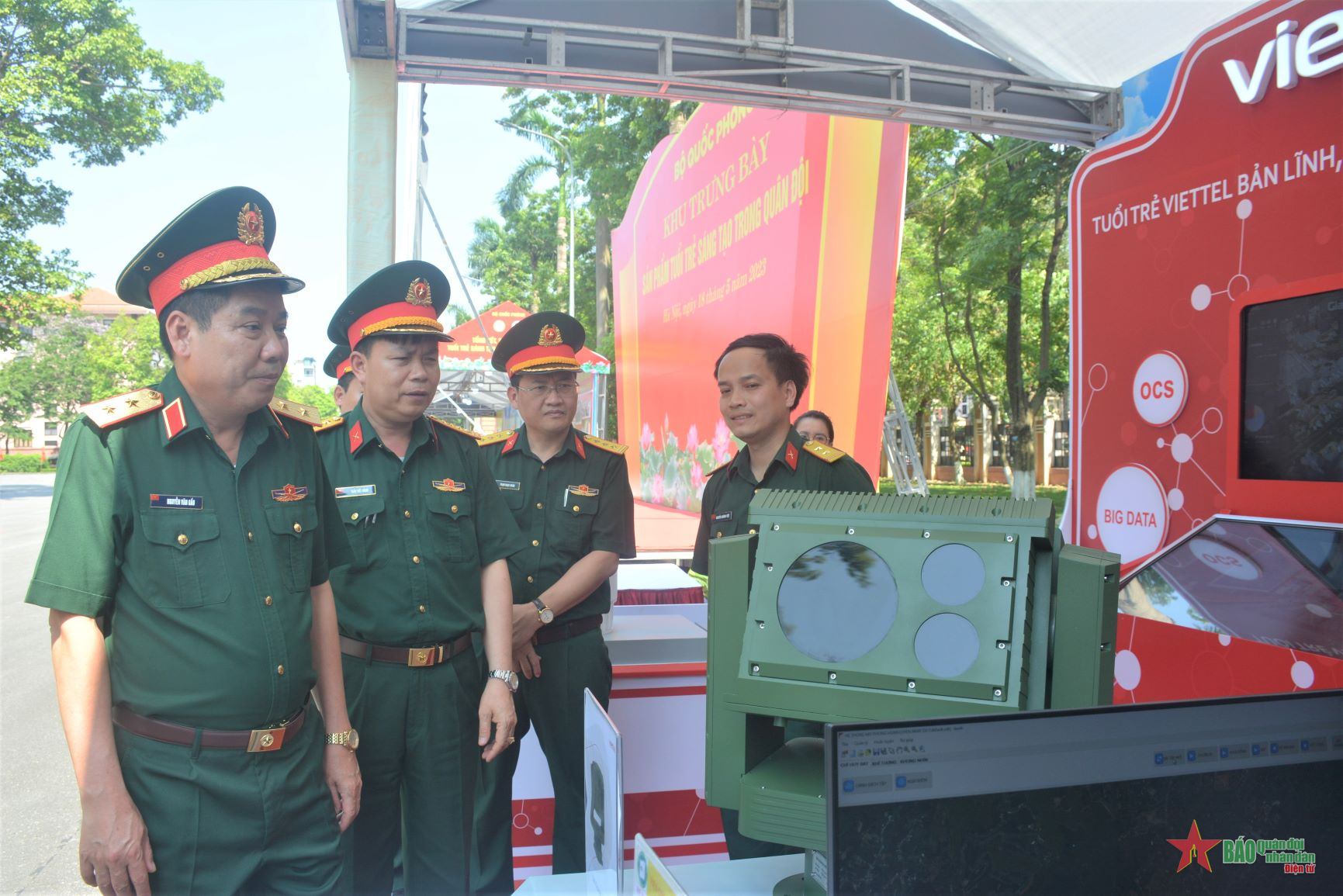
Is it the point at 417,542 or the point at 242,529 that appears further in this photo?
the point at 417,542


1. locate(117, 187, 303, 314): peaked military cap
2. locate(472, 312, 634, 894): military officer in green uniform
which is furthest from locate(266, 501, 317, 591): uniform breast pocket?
locate(472, 312, 634, 894): military officer in green uniform

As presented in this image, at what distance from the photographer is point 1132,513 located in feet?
11.4

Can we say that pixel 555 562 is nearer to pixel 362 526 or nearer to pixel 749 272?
pixel 362 526

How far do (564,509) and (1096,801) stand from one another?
7.50 feet

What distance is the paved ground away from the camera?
3049 mm

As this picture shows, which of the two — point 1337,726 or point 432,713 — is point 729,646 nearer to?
point 1337,726

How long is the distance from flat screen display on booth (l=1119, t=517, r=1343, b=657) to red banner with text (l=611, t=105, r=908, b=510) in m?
2.65

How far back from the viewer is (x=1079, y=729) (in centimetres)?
77

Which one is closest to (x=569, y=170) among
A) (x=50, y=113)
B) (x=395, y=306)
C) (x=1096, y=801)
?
(x=50, y=113)

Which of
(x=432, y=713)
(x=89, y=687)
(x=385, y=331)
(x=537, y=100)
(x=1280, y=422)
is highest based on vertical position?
(x=537, y=100)

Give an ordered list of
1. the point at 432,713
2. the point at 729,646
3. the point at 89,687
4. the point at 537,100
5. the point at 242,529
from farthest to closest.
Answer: the point at 537,100 < the point at 432,713 < the point at 242,529 < the point at 89,687 < the point at 729,646

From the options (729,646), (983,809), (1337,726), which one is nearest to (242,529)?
(729,646)

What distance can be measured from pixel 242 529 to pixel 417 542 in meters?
0.66

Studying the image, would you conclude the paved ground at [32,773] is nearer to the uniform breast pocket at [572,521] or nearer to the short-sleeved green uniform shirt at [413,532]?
the short-sleeved green uniform shirt at [413,532]
